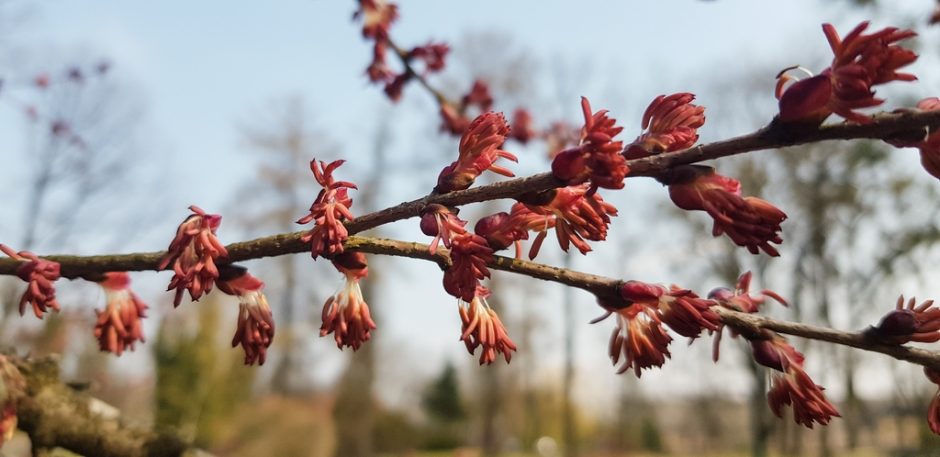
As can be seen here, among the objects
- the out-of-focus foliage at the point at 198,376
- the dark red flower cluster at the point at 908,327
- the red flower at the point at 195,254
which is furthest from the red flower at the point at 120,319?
the out-of-focus foliage at the point at 198,376

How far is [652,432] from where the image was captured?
36.0 meters

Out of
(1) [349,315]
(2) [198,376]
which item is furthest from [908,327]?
(2) [198,376]

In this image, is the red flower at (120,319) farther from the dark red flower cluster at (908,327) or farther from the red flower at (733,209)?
the dark red flower cluster at (908,327)

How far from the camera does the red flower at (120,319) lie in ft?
4.66

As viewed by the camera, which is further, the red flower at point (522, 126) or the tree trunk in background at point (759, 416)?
the tree trunk in background at point (759, 416)

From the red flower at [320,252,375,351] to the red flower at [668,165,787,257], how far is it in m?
0.49

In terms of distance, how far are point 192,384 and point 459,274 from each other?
1768 cm

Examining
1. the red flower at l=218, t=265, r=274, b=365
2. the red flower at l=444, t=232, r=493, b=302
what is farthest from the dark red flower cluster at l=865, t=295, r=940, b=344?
the red flower at l=218, t=265, r=274, b=365

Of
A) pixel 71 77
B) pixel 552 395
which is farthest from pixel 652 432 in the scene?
pixel 71 77

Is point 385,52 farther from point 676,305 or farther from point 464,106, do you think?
point 676,305

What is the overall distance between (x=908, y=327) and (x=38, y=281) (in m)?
1.30

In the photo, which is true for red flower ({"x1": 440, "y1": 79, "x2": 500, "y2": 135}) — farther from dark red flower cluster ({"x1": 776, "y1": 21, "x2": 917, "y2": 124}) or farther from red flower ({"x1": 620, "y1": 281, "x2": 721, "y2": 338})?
dark red flower cluster ({"x1": 776, "y1": 21, "x2": 917, "y2": 124})

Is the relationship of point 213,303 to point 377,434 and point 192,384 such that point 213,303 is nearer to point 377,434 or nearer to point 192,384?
point 192,384

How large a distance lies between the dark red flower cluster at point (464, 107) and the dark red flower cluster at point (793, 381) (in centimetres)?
205
